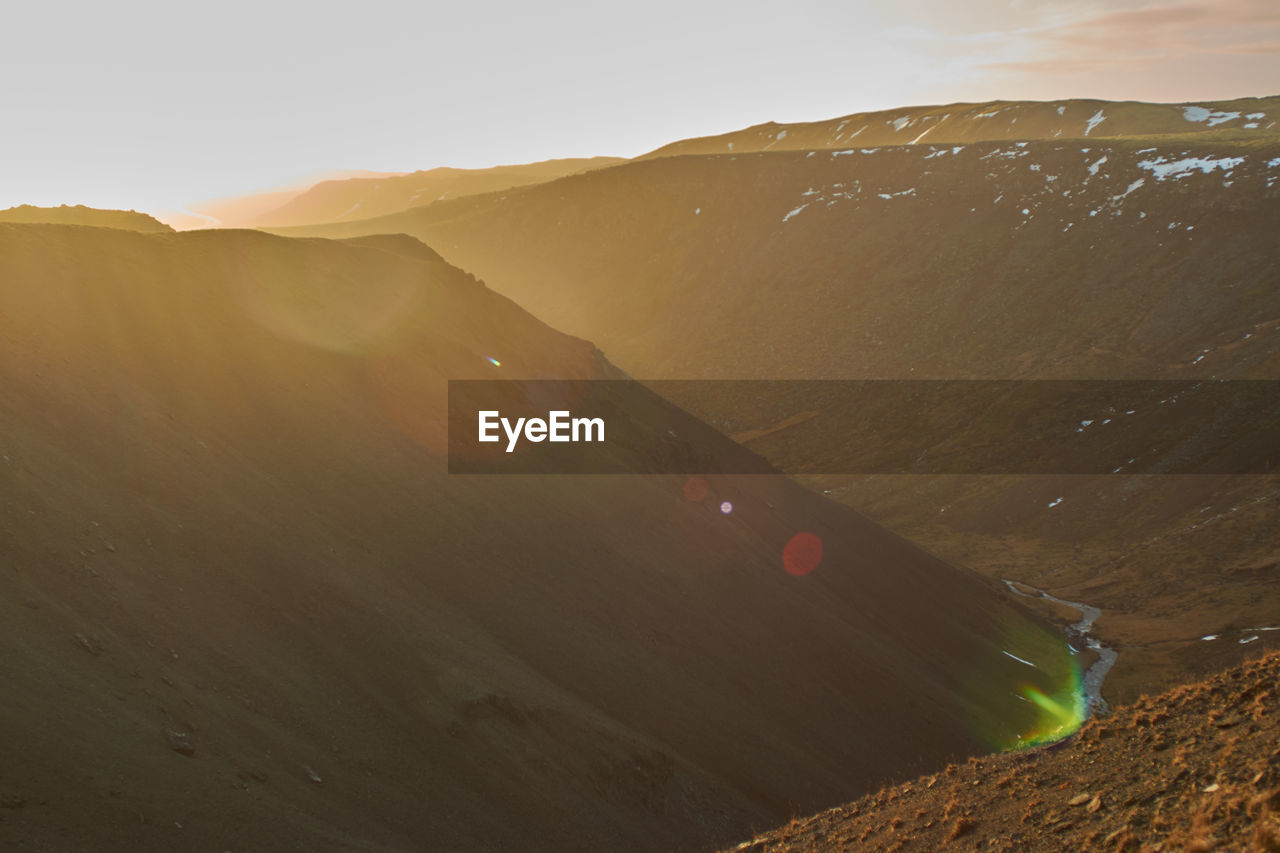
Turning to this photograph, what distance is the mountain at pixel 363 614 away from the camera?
1684cm

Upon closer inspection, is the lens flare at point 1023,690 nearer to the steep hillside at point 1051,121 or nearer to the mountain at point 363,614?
the mountain at point 363,614

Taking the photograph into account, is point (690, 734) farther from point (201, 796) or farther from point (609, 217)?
point (609, 217)

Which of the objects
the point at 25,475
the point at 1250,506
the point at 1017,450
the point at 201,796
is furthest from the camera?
the point at 1017,450

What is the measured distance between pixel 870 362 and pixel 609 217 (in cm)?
5531

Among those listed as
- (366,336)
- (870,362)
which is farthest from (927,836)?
(870,362)

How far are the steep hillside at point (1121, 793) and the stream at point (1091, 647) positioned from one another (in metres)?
22.3

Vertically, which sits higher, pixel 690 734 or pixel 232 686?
pixel 232 686

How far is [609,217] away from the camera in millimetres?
143625

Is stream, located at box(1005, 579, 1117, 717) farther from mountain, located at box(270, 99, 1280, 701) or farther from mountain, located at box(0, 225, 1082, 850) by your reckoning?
mountain, located at box(0, 225, 1082, 850)

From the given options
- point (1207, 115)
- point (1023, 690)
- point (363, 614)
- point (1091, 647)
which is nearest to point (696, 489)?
point (1023, 690)

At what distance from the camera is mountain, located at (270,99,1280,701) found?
218 feet

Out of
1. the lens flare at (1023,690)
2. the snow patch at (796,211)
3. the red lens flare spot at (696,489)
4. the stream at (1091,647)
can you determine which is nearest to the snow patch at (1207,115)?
the snow patch at (796,211)

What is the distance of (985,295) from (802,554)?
71.2 metres

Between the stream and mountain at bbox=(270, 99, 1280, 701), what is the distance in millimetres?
894
